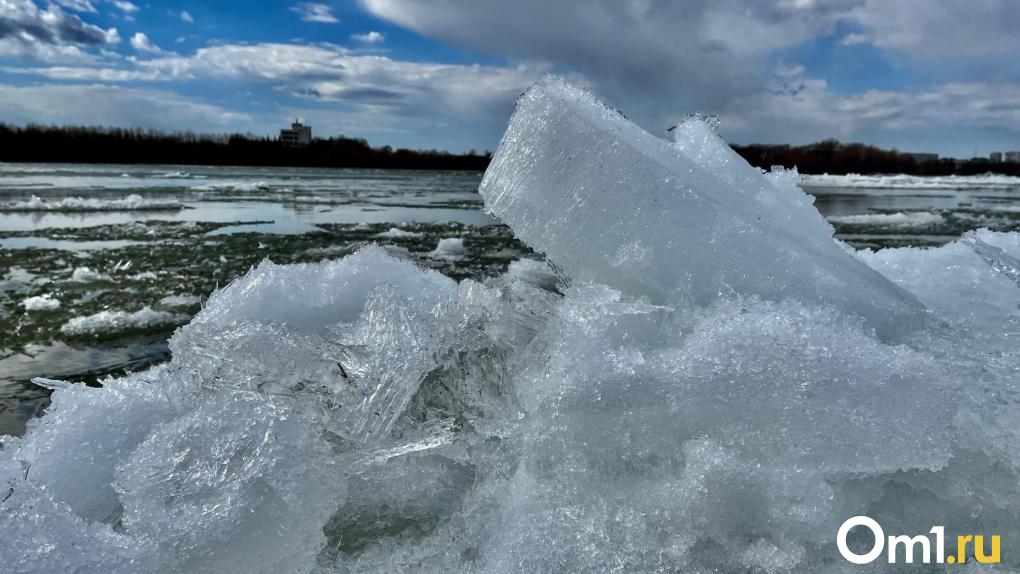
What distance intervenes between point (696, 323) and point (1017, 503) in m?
0.76

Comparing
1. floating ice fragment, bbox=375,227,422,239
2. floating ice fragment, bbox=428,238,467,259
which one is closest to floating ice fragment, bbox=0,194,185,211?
floating ice fragment, bbox=375,227,422,239

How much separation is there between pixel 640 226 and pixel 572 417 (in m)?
0.58

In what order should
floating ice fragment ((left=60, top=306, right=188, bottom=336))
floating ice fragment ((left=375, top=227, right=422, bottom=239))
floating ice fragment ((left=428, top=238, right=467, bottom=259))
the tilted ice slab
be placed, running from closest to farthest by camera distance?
1. the tilted ice slab
2. floating ice fragment ((left=60, top=306, right=188, bottom=336))
3. floating ice fragment ((left=428, top=238, right=467, bottom=259))
4. floating ice fragment ((left=375, top=227, right=422, bottom=239))

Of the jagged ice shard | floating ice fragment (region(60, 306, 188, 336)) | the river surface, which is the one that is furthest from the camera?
floating ice fragment (region(60, 306, 188, 336))

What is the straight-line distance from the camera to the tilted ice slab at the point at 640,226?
170 centimetres

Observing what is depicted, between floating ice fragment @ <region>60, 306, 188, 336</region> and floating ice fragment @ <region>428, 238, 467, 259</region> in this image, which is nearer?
floating ice fragment @ <region>60, 306, 188, 336</region>

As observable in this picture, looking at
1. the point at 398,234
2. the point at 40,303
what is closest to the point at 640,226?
the point at 40,303

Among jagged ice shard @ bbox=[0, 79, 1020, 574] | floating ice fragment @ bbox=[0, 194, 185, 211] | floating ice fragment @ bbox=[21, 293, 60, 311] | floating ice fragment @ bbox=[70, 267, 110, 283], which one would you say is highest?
jagged ice shard @ bbox=[0, 79, 1020, 574]

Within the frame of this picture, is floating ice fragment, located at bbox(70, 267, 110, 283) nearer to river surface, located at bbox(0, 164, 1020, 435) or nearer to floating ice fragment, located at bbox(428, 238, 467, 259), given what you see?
river surface, located at bbox(0, 164, 1020, 435)

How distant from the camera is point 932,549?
1.36m

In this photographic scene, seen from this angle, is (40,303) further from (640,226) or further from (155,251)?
(640,226)

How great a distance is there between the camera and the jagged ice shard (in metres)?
A: 1.28

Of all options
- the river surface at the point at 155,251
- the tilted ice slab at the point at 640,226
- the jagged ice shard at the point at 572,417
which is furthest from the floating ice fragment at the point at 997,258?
the river surface at the point at 155,251

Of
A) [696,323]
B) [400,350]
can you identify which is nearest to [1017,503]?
[696,323]
